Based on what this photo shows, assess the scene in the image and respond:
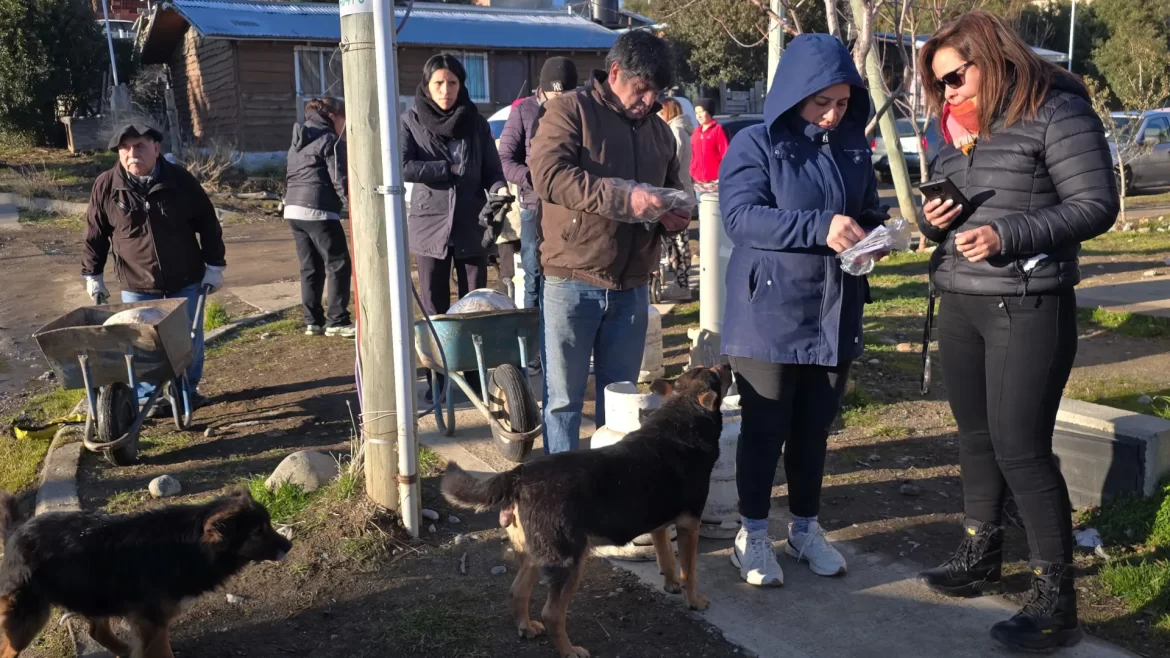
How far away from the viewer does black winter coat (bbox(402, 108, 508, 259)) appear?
6.37 m

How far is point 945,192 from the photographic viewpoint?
3.37 meters

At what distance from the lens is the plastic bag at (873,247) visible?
3400 mm

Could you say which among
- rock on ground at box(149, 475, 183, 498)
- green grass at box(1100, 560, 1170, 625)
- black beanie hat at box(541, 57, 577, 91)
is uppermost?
black beanie hat at box(541, 57, 577, 91)

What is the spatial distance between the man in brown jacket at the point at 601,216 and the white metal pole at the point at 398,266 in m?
0.59

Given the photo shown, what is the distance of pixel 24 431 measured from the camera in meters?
6.04

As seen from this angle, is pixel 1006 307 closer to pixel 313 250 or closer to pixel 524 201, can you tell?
pixel 524 201

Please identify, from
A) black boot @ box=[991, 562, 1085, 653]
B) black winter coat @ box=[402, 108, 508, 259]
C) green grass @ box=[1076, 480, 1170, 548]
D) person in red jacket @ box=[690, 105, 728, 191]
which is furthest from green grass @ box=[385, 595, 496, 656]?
person in red jacket @ box=[690, 105, 728, 191]

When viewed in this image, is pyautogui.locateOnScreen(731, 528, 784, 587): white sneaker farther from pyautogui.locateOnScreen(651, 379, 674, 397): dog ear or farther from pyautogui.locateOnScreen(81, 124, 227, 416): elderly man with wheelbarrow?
pyautogui.locateOnScreen(81, 124, 227, 416): elderly man with wheelbarrow

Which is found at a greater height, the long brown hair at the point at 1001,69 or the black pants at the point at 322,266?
the long brown hair at the point at 1001,69

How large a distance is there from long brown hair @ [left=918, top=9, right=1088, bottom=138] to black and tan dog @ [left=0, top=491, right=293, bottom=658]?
305 centimetres

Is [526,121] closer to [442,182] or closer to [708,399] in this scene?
[442,182]

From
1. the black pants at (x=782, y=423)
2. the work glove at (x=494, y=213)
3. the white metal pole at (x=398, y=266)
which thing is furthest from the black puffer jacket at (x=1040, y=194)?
the work glove at (x=494, y=213)

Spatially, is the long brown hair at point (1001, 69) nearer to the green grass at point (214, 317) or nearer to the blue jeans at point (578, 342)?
the blue jeans at point (578, 342)

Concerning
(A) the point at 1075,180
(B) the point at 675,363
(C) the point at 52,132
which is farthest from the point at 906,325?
(C) the point at 52,132
